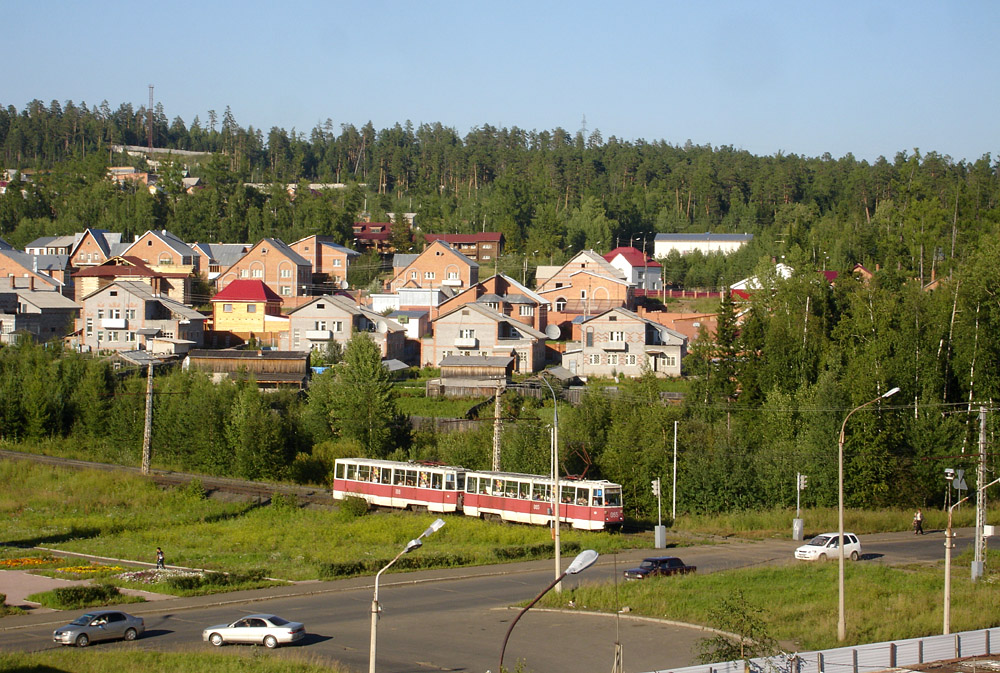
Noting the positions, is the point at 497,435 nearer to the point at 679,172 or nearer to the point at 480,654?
the point at 480,654

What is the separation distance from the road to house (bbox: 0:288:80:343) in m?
41.2

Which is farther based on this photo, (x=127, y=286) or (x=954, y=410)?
(x=127, y=286)

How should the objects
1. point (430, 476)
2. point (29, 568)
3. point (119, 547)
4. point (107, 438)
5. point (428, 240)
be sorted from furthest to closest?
point (428, 240), point (107, 438), point (430, 476), point (119, 547), point (29, 568)

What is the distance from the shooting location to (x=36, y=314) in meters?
60.0

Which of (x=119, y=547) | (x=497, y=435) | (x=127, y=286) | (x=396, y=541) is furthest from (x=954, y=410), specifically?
(x=127, y=286)

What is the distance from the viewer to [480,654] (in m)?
17.7

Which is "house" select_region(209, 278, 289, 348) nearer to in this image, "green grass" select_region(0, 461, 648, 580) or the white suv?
"green grass" select_region(0, 461, 648, 580)

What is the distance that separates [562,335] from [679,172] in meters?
55.7

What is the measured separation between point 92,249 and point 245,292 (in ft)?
83.2

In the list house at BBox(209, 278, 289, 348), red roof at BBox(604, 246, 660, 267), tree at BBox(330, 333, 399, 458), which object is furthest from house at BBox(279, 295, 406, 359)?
red roof at BBox(604, 246, 660, 267)

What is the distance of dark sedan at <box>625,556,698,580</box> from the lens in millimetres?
24220

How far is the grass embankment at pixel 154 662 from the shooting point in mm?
15945

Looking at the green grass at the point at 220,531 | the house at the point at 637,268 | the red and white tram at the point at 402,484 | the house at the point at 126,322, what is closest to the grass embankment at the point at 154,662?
the green grass at the point at 220,531

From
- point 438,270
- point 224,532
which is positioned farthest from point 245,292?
point 224,532
